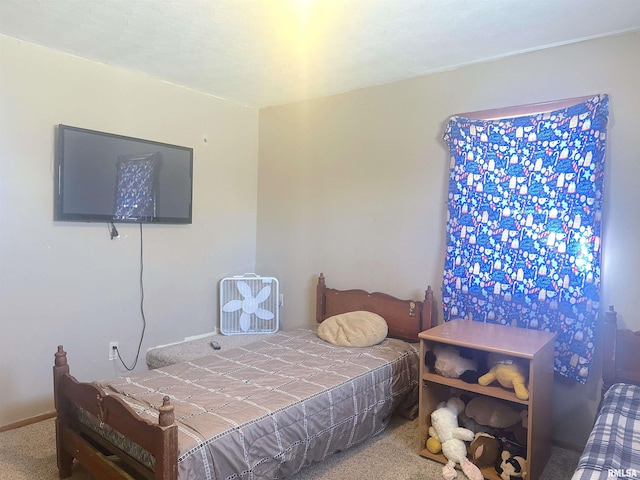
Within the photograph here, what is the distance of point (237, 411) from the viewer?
1.93 meters

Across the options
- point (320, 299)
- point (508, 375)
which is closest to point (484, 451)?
point (508, 375)

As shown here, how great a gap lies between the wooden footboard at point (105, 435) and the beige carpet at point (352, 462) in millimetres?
238

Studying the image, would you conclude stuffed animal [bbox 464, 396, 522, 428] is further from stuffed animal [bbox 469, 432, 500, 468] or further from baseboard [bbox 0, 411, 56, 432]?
baseboard [bbox 0, 411, 56, 432]

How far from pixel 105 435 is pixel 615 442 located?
205 cm

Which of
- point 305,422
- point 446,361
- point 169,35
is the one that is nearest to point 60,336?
point 305,422

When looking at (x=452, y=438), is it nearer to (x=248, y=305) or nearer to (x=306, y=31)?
(x=248, y=305)

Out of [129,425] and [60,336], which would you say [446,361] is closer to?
[129,425]

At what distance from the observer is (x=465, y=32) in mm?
2420

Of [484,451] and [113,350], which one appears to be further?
[113,350]

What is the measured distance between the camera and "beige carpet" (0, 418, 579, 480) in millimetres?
2234

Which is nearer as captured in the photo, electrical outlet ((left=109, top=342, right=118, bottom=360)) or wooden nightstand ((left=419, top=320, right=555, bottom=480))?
wooden nightstand ((left=419, top=320, right=555, bottom=480))

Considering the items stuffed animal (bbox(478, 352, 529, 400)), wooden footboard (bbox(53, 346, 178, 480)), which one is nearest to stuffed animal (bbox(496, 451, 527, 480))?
stuffed animal (bbox(478, 352, 529, 400))

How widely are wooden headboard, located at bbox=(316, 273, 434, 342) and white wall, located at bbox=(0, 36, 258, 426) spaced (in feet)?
3.03

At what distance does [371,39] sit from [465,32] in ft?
1.66
